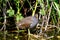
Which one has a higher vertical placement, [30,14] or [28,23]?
[30,14]

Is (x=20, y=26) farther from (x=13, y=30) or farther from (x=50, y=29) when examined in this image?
(x=50, y=29)

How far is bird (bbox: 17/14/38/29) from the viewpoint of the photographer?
3.17m

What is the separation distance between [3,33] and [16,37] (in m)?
0.19

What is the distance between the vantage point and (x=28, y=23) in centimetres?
319

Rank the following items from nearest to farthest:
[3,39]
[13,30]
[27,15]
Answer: [3,39] < [13,30] < [27,15]

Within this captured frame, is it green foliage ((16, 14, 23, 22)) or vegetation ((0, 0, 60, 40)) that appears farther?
green foliage ((16, 14, 23, 22))

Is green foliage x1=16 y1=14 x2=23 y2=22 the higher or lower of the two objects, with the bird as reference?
higher

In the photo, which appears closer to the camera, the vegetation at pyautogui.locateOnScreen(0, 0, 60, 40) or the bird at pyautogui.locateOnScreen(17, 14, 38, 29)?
the vegetation at pyautogui.locateOnScreen(0, 0, 60, 40)

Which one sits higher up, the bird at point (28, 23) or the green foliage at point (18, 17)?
the green foliage at point (18, 17)

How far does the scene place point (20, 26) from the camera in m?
3.16

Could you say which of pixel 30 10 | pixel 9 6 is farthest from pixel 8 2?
pixel 30 10

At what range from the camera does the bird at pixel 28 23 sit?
3166 millimetres

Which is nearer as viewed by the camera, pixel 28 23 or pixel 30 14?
pixel 28 23

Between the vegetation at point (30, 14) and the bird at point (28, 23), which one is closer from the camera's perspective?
the vegetation at point (30, 14)
